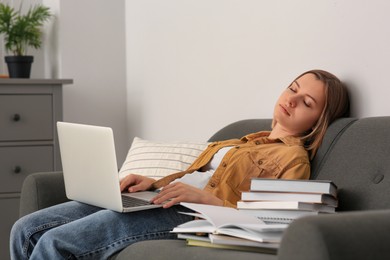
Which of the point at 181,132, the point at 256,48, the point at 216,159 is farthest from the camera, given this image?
the point at 181,132

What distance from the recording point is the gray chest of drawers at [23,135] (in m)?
3.79

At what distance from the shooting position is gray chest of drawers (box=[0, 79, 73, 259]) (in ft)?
12.4

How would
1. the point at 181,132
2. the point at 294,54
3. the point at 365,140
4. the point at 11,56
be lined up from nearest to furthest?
the point at 365,140, the point at 294,54, the point at 181,132, the point at 11,56

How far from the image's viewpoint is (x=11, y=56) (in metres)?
4.02

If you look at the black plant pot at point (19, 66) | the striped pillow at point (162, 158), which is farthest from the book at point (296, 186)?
the black plant pot at point (19, 66)

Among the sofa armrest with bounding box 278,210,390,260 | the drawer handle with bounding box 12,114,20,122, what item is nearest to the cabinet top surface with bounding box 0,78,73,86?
the drawer handle with bounding box 12,114,20,122

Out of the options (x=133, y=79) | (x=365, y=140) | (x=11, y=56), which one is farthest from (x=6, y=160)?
(x=365, y=140)

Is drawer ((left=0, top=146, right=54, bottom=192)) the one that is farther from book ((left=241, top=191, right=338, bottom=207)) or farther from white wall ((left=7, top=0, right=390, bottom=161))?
book ((left=241, top=191, right=338, bottom=207))

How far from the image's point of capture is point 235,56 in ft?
10.4

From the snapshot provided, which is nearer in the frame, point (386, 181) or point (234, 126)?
point (386, 181)

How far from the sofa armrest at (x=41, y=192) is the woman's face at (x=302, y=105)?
2.63 feet

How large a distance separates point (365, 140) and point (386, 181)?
0.59 feet

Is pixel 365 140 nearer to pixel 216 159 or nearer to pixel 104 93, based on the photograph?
pixel 216 159

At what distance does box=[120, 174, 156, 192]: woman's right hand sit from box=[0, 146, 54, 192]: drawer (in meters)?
1.44
